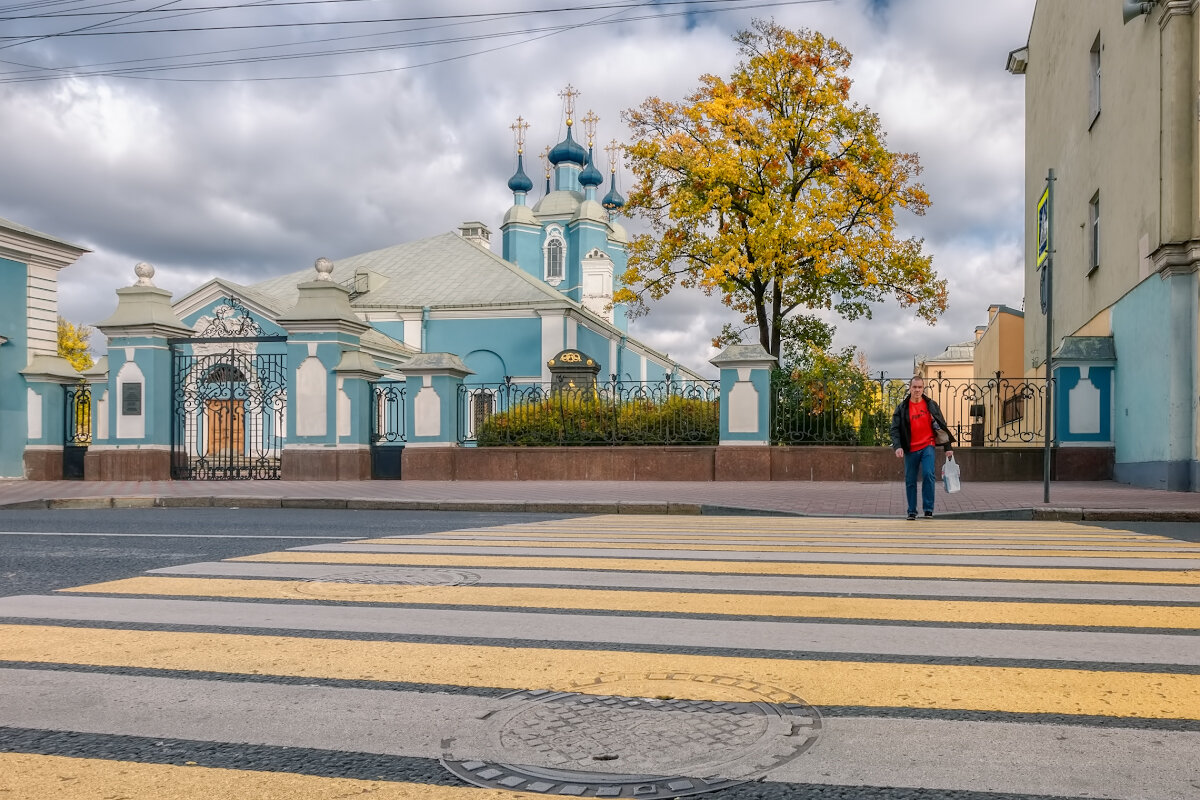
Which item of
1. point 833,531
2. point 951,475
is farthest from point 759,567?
point 951,475

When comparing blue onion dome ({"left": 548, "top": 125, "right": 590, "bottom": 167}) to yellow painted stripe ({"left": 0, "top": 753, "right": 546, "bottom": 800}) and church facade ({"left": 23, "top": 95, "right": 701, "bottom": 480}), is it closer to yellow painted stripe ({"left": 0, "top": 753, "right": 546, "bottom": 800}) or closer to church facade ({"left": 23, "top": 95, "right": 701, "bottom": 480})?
church facade ({"left": 23, "top": 95, "right": 701, "bottom": 480})

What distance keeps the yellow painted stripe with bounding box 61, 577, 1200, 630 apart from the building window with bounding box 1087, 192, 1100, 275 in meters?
17.8

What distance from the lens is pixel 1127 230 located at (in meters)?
17.9

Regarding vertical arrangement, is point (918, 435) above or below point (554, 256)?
below

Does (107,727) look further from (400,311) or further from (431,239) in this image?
(431,239)

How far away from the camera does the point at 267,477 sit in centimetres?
2173

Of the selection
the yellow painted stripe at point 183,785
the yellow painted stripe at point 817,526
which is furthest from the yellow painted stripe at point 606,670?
the yellow painted stripe at point 817,526

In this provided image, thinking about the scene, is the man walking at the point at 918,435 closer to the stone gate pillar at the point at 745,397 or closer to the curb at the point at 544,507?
the curb at the point at 544,507

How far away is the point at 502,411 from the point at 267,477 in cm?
530

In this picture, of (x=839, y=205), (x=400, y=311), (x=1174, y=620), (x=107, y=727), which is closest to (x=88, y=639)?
(x=107, y=727)

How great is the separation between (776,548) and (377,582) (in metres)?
3.34

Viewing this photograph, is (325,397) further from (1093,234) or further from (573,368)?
(1093,234)

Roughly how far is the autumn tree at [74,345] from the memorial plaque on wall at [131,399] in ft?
133

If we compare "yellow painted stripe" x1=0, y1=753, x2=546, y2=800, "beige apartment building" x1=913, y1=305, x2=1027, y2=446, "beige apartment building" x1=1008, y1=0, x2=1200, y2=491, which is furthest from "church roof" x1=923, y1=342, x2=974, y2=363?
"yellow painted stripe" x1=0, y1=753, x2=546, y2=800
